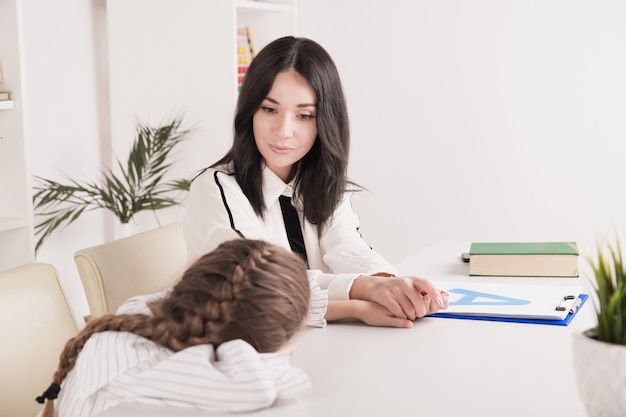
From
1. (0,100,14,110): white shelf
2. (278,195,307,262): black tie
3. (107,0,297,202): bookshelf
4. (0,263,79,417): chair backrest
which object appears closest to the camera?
(0,263,79,417): chair backrest

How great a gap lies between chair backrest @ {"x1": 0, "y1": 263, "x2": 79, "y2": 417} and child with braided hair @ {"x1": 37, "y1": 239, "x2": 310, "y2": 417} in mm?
326

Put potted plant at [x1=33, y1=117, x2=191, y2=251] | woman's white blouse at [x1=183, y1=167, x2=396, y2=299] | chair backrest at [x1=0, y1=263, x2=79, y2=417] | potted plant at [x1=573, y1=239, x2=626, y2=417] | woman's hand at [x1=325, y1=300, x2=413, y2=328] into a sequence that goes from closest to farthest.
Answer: potted plant at [x1=573, y1=239, x2=626, y2=417] → chair backrest at [x1=0, y1=263, x2=79, y2=417] → woman's hand at [x1=325, y1=300, x2=413, y2=328] → woman's white blouse at [x1=183, y1=167, x2=396, y2=299] → potted plant at [x1=33, y1=117, x2=191, y2=251]

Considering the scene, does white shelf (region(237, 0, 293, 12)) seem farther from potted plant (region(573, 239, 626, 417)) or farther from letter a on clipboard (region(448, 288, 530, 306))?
potted plant (region(573, 239, 626, 417))

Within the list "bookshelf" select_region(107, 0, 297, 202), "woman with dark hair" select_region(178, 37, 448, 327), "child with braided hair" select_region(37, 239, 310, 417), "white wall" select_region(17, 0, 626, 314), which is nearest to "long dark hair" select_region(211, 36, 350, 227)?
"woman with dark hair" select_region(178, 37, 448, 327)

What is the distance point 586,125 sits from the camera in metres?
3.83

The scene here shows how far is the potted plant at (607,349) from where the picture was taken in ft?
2.80

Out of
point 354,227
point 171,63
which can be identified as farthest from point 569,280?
point 171,63

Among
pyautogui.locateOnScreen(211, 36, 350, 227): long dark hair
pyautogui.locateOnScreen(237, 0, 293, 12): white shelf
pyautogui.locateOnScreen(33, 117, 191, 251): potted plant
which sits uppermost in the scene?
pyautogui.locateOnScreen(237, 0, 293, 12): white shelf

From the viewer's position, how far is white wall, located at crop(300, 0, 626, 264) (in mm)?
3801

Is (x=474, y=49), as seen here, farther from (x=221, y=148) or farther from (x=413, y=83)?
(x=221, y=148)

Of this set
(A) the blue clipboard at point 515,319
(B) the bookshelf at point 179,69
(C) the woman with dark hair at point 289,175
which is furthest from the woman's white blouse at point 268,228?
(B) the bookshelf at point 179,69

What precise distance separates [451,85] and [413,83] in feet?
0.64

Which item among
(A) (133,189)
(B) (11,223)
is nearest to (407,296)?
(B) (11,223)

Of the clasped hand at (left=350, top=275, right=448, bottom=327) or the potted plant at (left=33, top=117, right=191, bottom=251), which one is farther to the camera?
the potted plant at (left=33, top=117, right=191, bottom=251)
